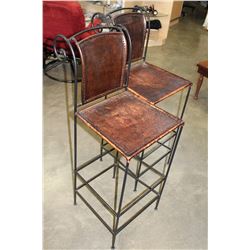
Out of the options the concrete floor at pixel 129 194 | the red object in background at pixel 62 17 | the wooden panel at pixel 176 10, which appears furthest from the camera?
the wooden panel at pixel 176 10

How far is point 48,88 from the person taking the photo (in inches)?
108

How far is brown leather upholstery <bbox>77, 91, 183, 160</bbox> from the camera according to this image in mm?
1147

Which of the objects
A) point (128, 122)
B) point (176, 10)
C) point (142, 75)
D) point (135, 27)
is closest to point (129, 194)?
point (128, 122)

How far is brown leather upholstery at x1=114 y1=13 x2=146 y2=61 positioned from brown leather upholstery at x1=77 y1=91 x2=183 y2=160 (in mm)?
447

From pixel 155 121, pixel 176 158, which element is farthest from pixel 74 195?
pixel 176 158

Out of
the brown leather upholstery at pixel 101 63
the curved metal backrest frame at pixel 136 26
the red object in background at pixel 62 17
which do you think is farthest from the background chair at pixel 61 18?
the brown leather upholstery at pixel 101 63

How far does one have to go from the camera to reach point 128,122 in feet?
4.11

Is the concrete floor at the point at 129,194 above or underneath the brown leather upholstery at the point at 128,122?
underneath

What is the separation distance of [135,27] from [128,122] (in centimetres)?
73

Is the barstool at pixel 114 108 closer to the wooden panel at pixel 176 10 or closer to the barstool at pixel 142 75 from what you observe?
the barstool at pixel 142 75

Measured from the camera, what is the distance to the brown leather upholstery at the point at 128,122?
3.76 feet

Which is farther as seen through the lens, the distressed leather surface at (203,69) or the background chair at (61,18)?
the distressed leather surface at (203,69)

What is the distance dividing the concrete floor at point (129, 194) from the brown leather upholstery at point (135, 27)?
84cm
